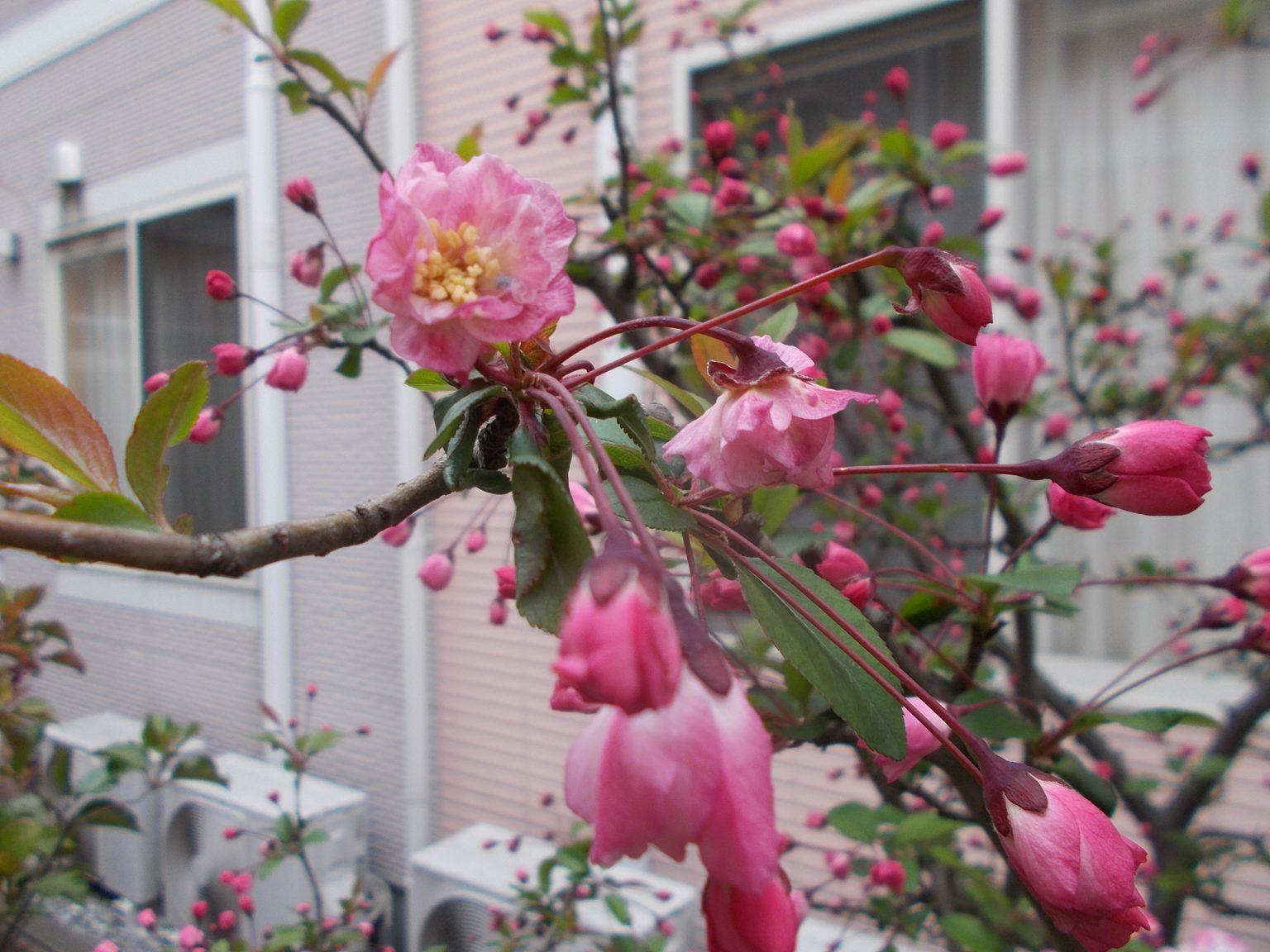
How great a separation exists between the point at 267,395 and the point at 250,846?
1.59 meters

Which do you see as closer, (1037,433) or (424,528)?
(1037,433)

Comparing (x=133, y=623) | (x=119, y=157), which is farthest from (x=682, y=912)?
(x=119, y=157)

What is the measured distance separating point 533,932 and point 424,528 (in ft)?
5.39

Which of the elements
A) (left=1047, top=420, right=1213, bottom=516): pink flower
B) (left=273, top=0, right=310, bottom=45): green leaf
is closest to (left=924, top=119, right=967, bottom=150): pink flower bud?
(left=273, top=0, right=310, bottom=45): green leaf

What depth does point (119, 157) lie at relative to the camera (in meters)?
3.44

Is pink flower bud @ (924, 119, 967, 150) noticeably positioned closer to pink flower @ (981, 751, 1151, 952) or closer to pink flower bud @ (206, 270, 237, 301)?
pink flower bud @ (206, 270, 237, 301)

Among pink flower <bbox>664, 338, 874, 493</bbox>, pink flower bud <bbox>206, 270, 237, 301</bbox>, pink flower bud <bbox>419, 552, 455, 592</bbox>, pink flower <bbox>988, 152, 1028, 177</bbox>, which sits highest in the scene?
pink flower <bbox>988, 152, 1028, 177</bbox>

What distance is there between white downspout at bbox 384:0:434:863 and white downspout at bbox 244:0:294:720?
48 centimetres

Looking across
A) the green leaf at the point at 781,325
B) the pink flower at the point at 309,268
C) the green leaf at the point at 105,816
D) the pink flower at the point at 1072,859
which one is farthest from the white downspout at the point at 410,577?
the pink flower at the point at 1072,859

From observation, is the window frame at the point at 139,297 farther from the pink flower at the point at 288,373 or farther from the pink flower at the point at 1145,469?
the pink flower at the point at 1145,469

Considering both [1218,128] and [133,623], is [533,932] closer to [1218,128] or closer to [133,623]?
[1218,128]

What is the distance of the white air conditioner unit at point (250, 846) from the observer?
2238 mm

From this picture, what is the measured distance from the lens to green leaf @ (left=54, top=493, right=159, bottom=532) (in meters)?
0.25

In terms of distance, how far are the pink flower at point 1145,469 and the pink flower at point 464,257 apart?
246 mm
